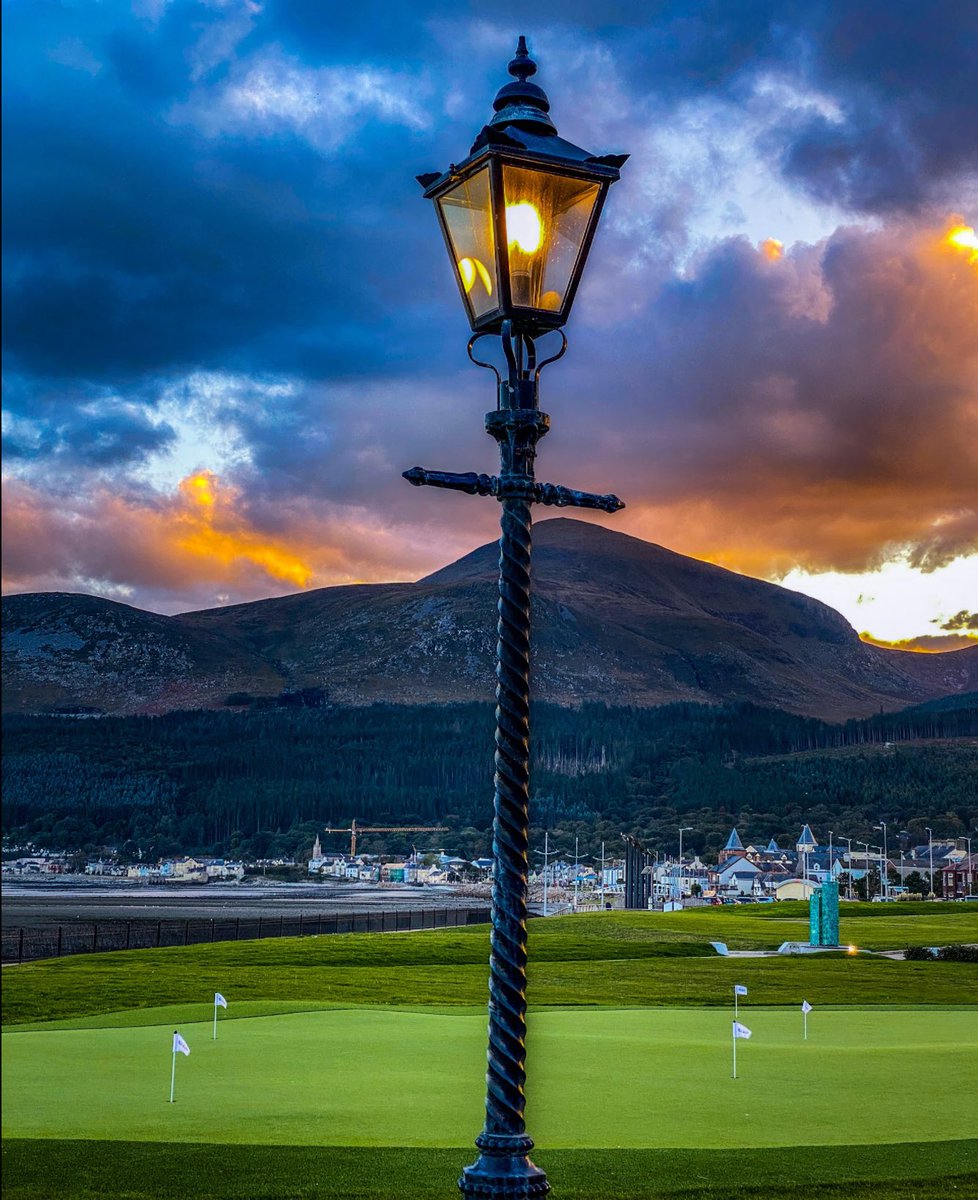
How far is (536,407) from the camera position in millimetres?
6695

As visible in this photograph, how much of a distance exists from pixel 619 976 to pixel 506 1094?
108ft

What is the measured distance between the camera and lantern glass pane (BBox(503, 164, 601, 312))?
6.34 meters

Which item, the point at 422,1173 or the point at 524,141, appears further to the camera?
the point at 422,1173

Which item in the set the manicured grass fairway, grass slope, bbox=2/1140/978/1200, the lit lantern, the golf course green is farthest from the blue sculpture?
the lit lantern

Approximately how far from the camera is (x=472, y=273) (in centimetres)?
663

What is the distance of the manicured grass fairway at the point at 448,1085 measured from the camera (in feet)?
39.4

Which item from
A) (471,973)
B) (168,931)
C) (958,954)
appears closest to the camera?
(471,973)

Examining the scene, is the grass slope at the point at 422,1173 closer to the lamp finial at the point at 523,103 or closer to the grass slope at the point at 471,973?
the lamp finial at the point at 523,103

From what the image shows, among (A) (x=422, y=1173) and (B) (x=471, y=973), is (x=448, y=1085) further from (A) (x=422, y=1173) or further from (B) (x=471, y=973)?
(B) (x=471, y=973)

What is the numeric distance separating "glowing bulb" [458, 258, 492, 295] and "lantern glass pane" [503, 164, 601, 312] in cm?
15

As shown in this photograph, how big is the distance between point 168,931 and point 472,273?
7602cm

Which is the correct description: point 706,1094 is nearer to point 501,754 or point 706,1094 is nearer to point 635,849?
point 501,754

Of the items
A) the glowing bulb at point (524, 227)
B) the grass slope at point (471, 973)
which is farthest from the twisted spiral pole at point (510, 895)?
the grass slope at point (471, 973)

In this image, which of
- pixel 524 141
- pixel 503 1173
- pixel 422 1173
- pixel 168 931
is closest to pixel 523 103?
pixel 524 141
